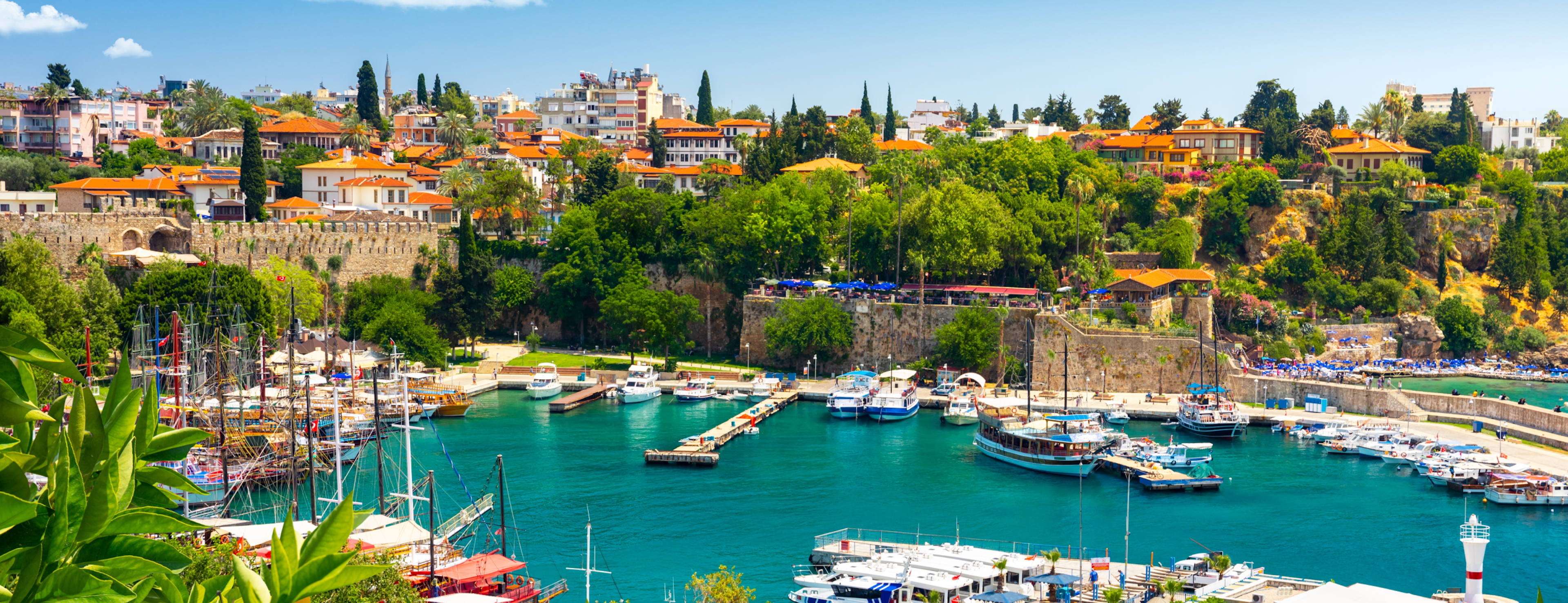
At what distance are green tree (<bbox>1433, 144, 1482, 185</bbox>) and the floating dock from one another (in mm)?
37717

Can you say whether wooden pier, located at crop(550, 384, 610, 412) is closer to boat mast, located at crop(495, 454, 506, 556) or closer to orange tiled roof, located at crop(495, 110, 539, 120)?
boat mast, located at crop(495, 454, 506, 556)

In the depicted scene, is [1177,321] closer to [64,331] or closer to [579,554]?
[579,554]

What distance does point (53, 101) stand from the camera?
258ft

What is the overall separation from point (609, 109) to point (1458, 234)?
60.5 meters

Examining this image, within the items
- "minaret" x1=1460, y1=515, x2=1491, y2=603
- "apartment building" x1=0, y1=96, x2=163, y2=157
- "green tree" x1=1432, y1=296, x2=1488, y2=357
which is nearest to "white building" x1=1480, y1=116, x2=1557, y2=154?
"green tree" x1=1432, y1=296, x2=1488, y2=357

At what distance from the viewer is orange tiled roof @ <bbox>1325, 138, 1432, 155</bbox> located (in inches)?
2662

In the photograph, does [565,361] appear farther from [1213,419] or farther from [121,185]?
[1213,419]

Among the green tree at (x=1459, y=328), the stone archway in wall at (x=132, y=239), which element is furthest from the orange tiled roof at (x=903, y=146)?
the stone archway in wall at (x=132, y=239)

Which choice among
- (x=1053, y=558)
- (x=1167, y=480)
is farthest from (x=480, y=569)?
(x=1167, y=480)

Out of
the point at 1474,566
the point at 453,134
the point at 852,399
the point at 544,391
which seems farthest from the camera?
the point at 453,134

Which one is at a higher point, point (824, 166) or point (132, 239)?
point (824, 166)

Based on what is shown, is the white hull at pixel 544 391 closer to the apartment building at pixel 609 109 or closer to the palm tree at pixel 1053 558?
the palm tree at pixel 1053 558

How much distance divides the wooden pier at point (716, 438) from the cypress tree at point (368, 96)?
5614 cm

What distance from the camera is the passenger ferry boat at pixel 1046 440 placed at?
39.4 metres
